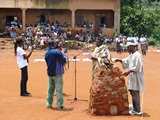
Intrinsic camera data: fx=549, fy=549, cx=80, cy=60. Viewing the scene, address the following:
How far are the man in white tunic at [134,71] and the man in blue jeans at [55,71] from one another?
1.50 meters

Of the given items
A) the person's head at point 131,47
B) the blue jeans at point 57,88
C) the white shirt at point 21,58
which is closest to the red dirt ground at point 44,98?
the blue jeans at point 57,88

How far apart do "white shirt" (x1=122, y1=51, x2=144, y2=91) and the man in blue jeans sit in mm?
1611

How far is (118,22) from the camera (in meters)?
44.0

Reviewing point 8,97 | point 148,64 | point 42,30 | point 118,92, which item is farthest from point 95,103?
point 42,30

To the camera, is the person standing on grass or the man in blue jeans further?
the person standing on grass

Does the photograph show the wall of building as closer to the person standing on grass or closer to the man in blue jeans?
the person standing on grass

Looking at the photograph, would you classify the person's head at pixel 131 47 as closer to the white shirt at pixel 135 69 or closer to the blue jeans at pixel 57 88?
Answer: the white shirt at pixel 135 69

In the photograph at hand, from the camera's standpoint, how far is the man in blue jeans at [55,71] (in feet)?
41.3

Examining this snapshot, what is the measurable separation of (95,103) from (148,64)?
16753 millimetres

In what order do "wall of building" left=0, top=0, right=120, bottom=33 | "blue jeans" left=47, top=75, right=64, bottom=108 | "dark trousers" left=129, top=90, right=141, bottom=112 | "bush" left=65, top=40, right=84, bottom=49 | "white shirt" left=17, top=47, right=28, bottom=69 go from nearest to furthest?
"dark trousers" left=129, top=90, right=141, bottom=112 → "blue jeans" left=47, top=75, right=64, bottom=108 → "white shirt" left=17, top=47, right=28, bottom=69 → "bush" left=65, top=40, right=84, bottom=49 → "wall of building" left=0, top=0, right=120, bottom=33

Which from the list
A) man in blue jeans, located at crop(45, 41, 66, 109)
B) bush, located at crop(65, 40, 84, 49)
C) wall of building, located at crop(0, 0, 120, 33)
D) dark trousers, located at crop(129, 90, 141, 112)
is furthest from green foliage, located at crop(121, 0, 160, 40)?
dark trousers, located at crop(129, 90, 141, 112)

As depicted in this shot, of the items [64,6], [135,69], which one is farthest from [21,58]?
[64,6]

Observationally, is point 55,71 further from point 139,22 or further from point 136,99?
point 139,22

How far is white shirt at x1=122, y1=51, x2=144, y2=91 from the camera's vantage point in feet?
38.6
